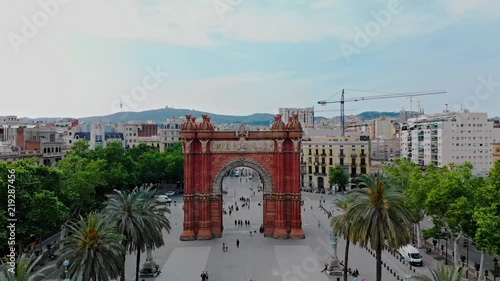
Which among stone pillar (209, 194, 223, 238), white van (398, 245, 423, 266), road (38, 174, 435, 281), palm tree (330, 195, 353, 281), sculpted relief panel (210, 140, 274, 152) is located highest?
sculpted relief panel (210, 140, 274, 152)

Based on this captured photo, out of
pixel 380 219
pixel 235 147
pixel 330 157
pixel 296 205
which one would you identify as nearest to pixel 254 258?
pixel 296 205

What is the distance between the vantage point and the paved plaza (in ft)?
124

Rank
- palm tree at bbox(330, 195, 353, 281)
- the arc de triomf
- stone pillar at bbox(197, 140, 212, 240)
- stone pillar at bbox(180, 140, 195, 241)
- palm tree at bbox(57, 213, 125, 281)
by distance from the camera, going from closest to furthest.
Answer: palm tree at bbox(57, 213, 125, 281)
palm tree at bbox(330, 195, 353, 281)
stone pillar at bbox(180, 140, 195, 241)
stone pillar at bbox(197, 140, 212, 240)
the arc de triomf

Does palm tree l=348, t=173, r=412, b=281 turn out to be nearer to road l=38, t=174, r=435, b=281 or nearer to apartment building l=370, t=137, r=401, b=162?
road l=38, t=174, r=435, b=281

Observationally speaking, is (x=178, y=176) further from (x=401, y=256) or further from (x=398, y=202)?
(x=398, y=202)

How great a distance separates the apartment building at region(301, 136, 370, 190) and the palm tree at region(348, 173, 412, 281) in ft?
228

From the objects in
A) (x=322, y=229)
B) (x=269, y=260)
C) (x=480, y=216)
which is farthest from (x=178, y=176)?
(x=480, y=216)

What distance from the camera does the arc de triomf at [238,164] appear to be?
5116 cm

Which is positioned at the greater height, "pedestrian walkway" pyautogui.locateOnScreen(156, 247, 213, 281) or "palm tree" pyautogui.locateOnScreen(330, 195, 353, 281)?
"palm tree" pyautogui.locateOnScreen(330, 195, 353, 281)

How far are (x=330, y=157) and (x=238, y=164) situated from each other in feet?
165

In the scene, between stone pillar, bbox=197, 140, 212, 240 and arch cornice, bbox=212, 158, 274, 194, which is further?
arch cornice, bbox=212, 158, 274, 194

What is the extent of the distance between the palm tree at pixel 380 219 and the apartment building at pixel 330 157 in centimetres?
6949

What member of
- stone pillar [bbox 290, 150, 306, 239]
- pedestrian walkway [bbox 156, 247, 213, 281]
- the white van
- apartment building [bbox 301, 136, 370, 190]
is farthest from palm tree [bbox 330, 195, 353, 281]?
apartment building [bbox 301, 136, 370, 190]

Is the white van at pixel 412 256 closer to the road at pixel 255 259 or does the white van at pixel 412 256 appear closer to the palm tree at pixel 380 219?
the road at pixel 255 259
